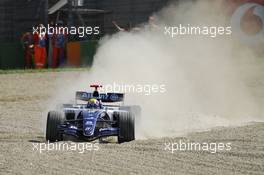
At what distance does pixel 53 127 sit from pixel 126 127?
107 centimetres

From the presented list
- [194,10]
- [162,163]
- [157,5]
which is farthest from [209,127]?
[157,5]

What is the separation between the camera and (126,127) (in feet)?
33.8

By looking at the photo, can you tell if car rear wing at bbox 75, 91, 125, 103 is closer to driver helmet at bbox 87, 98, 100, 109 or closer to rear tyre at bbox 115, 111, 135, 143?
driver helmet at bbox 87, 98, 100, 109

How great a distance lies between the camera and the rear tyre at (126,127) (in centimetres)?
1032

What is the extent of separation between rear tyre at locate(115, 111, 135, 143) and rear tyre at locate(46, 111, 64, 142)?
873 mm

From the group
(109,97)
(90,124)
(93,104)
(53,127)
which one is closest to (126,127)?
(90,124)

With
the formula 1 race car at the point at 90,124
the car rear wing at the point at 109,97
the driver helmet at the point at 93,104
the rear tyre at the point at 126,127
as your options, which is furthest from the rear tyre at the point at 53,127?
the car rear wing at the point at 109,97

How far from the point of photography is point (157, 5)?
85.5 feet

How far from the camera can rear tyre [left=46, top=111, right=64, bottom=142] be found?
34.1 feet

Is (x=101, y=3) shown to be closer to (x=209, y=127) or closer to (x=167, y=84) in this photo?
(x=167, y=84)

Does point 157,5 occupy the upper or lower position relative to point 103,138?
upper

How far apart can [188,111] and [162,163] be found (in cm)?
643

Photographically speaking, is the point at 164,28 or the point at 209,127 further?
the point at 164,28

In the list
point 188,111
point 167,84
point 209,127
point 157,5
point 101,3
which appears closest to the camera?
point 209,127
